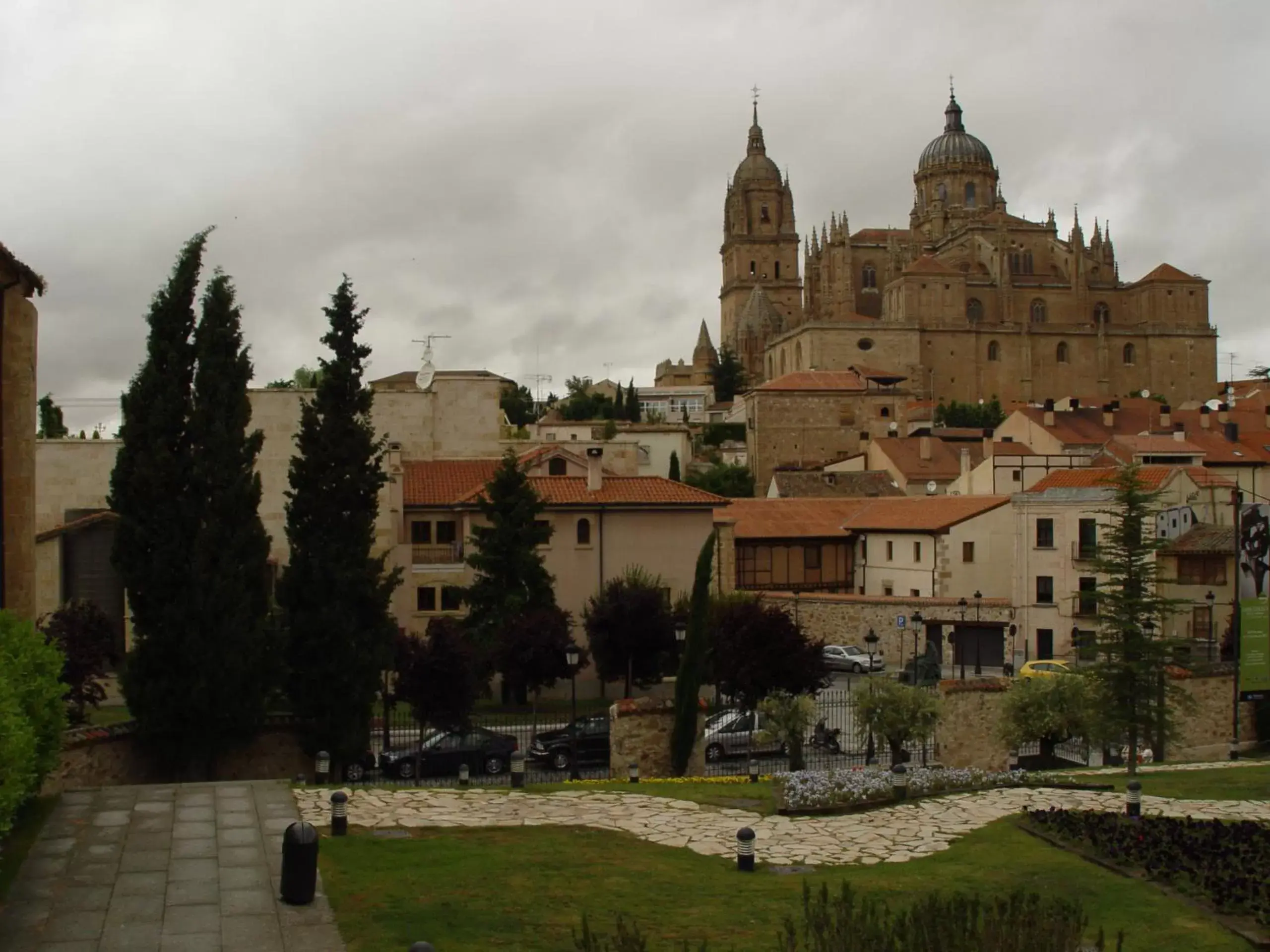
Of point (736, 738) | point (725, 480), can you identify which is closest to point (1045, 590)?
point (736, 738)

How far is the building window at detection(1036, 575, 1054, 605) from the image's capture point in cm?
3800

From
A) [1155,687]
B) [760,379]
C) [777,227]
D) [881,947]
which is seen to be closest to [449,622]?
[1155,687]

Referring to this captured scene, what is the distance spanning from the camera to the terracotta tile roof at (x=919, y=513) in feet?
134

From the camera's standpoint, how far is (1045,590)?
1502 inches

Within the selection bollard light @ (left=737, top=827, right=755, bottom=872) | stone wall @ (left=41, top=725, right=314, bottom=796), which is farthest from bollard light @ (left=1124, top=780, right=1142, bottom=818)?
stone wall @ (left=41, top=725, right=314, bottom=796)

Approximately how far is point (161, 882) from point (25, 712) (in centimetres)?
210

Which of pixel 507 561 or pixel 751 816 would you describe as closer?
pixel 751 816

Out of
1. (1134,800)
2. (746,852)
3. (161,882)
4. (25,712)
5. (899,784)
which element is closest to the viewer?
(161,882)

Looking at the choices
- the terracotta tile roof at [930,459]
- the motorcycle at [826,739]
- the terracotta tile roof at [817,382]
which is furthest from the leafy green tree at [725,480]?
the motorcycle at [826,739]

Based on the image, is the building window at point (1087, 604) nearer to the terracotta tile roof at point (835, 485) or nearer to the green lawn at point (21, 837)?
the terracotta tile roof at point (835, 485)

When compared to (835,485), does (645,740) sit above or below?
below

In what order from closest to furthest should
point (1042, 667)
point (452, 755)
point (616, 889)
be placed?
point (616, 889)
point (452, 755)
point (1042, 667)

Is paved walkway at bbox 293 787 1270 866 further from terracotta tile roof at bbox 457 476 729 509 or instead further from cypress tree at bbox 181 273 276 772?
terracotta tile roof at bbox 457 476 729 509

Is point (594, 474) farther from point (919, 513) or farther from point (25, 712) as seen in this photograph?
point (25, 712)
